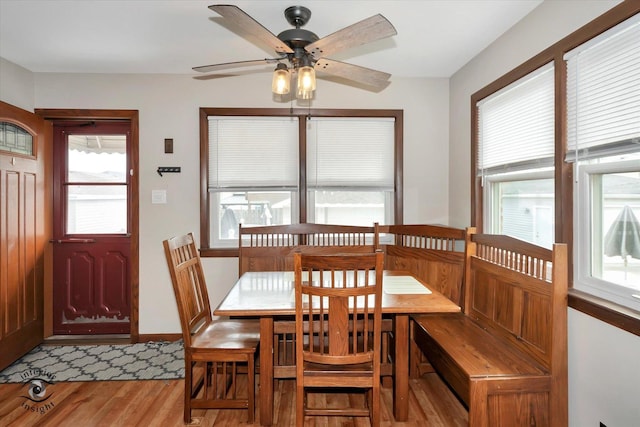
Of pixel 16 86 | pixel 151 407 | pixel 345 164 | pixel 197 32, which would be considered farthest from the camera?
pixel 345 164

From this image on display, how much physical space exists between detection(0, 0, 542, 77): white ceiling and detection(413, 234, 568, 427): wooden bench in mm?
1497

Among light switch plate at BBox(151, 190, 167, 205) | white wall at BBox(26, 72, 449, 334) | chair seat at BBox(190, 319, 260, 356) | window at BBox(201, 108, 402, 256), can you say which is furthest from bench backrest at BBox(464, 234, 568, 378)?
light switch plate at BBox(151, 190, 167, 205)

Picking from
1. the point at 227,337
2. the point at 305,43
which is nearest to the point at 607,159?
the point at 305,43

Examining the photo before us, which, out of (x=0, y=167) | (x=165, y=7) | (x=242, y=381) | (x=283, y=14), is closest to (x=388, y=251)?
(x=242, y=381)

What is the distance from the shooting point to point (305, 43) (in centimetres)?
203

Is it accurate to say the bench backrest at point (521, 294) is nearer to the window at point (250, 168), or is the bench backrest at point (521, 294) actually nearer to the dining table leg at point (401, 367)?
the dining table leg at point (401, 367)

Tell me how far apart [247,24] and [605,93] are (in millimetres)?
1729

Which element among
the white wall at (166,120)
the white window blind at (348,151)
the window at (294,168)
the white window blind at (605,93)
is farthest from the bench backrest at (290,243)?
the white window blind at (605,93)

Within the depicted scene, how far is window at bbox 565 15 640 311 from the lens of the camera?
5.38 ft

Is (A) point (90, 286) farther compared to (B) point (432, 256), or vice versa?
(A) point (90, 286)

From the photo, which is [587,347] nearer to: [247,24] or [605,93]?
[605,93]

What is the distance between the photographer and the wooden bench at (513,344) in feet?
5.60

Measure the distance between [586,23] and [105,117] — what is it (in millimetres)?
3729

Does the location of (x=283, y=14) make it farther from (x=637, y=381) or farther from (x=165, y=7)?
(x=637, y=381)
